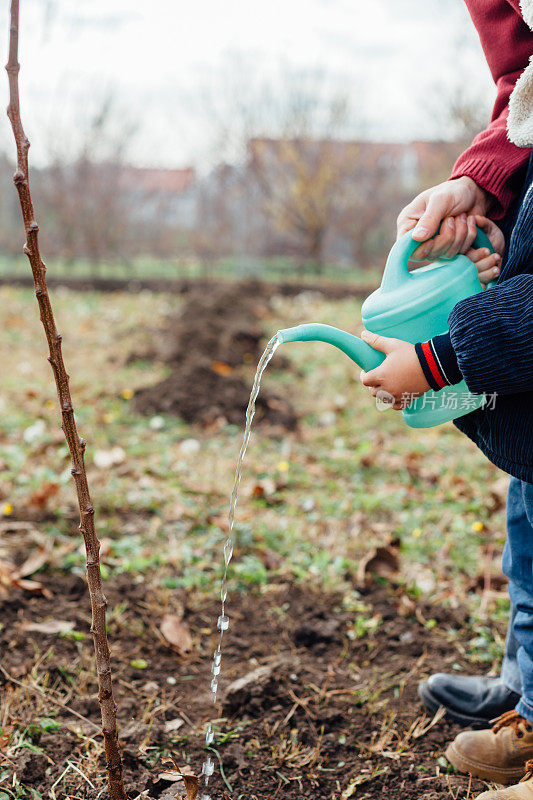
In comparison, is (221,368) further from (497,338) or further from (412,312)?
(497,338)

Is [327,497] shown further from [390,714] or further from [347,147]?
[347,147]

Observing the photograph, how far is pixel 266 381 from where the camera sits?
4.98 meters

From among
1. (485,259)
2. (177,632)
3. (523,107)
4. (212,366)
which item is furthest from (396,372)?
(212,366)

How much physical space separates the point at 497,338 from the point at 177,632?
4.27 feet

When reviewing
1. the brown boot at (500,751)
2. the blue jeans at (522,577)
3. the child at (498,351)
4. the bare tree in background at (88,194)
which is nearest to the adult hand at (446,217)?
the child at (498,351)

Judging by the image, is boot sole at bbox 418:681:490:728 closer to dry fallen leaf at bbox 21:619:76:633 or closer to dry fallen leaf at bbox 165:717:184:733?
dry fallen leaf at bbox 165:717:184:733

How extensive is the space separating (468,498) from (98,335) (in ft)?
14.9

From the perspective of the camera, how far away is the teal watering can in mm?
1332

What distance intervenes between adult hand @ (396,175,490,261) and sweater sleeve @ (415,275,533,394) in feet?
0.75

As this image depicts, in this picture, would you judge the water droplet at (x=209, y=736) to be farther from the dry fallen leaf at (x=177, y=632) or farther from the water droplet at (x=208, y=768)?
the dry fallen leaf at (x=177, y=632)

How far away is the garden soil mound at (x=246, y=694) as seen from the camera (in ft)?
4.78

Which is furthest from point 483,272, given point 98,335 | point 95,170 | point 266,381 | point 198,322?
point 95,170

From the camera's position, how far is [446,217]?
4.64 ft

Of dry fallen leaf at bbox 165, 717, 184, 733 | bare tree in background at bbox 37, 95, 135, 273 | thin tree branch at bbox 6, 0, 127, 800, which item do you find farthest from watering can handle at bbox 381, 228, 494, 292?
bare tree in background at bbox 37, 95, 135, 273
